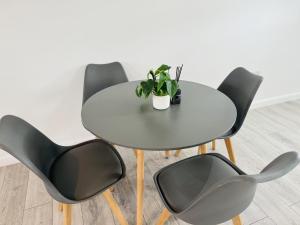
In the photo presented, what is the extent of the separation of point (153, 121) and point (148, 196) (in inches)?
30.0

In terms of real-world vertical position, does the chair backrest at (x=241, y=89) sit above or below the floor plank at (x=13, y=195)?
above

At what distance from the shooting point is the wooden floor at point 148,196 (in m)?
1.58

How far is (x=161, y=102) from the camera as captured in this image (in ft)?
4.61

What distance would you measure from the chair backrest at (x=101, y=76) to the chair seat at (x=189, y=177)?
1.05 meters

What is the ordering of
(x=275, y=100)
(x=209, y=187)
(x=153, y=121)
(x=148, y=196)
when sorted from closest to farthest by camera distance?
(x=209, y=187) → (x=153, y=121) → (x=148, y=196) → (x=275, y=100)

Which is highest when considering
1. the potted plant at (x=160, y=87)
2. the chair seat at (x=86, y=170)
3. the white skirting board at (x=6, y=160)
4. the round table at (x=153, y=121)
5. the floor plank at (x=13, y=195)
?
the potted plant at (x=160, y=87)

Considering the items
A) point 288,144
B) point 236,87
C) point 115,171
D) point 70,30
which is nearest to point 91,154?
point 115,171

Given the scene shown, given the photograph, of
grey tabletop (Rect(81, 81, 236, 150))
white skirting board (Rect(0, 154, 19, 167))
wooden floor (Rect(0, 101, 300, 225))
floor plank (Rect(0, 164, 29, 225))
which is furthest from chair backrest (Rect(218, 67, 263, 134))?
white skirting board (Rect(0, 154, 19, 167))

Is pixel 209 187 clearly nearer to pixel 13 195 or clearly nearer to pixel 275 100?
pixel 13 195

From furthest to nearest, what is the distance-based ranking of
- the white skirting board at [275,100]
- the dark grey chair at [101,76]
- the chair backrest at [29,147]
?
the white skirting board at [275,100], the dark grey chair at [101,76], the chair backrest at [29,147]

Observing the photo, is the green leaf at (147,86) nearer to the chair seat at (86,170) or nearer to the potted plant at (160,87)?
the potted plant at (160,87)

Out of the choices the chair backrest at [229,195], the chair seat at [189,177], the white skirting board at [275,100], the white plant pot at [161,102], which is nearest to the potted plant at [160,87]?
the white plant pot at [161,102]

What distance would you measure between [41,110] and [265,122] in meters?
2.51

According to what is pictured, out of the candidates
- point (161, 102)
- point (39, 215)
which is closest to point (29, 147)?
point (39, 215)
